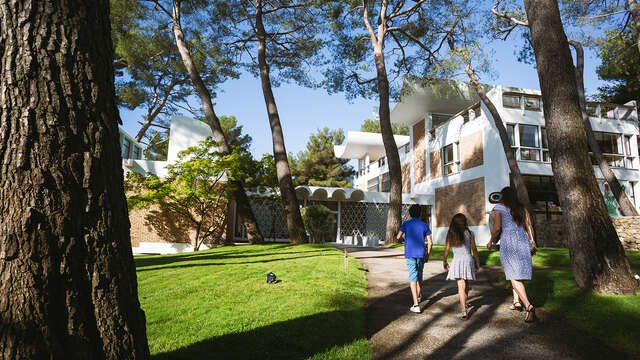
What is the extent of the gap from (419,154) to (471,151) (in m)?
5.68

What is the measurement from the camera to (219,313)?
4.13 metres

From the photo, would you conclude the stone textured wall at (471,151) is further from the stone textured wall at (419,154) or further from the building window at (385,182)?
the building window at (385,182)

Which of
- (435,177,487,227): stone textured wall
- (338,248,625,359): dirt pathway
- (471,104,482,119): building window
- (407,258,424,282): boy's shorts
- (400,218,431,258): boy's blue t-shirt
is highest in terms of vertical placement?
(471,104,482,119): building window

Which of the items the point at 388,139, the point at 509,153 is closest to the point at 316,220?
the point at 388,139

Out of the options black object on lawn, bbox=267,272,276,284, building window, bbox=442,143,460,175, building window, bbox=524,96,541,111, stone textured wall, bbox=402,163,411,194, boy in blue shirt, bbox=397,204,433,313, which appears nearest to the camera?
boy in blue shirt, bbox=397,204,433,313

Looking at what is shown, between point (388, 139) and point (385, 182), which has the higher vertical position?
point (388, 139)

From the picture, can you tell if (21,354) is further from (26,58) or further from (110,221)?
(26,58)

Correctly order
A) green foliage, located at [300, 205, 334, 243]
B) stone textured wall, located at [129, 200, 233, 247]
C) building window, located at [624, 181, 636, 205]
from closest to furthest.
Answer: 1. stone textured wall, located at [129, 200, 233, 247]
2. green foliage, located at [300, 205, 334, 243]
3. building window, located at [624, 181, 636, 205]

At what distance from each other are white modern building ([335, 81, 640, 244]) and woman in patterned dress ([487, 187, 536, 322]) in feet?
42.4

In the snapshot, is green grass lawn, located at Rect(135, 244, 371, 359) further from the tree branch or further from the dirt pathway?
the tree branch

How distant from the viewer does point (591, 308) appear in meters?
4.36

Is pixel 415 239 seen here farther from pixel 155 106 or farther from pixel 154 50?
pixel 155 106

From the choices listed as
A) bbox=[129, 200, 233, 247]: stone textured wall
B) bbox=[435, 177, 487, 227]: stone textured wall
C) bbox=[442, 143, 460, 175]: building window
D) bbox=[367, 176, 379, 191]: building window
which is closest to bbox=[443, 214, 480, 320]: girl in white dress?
bbox=[129, 200, 233, 247]: stone textured wall

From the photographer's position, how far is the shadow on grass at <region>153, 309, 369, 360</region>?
10.1ft
